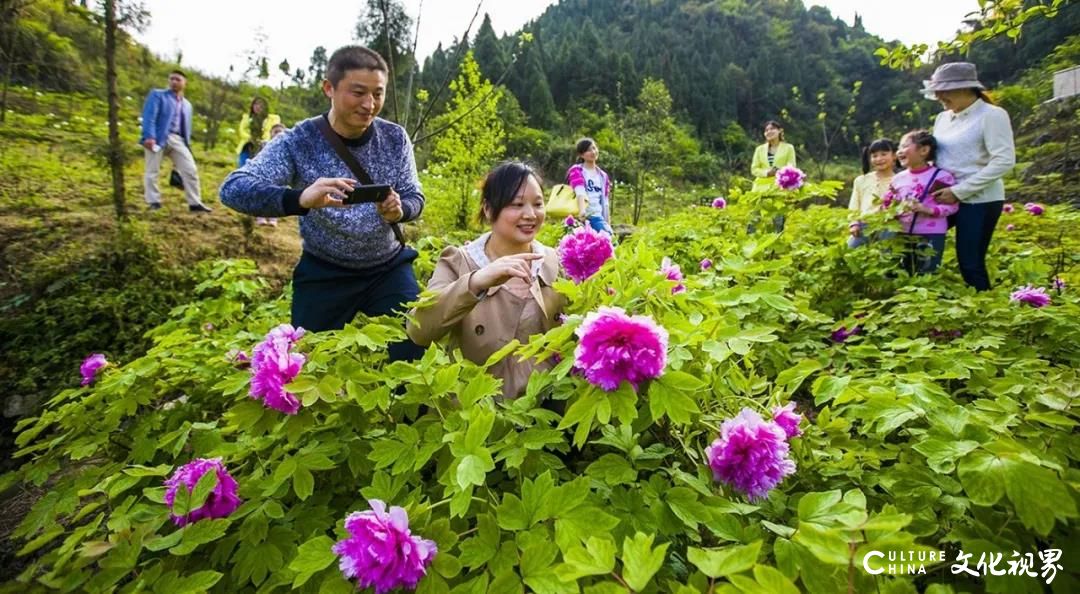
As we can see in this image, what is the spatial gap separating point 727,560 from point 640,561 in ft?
0.42

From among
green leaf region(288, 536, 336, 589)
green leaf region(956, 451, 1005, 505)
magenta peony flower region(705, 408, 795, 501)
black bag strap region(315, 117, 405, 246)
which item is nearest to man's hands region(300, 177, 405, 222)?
black bag strap region(315, 117, 405, 246)

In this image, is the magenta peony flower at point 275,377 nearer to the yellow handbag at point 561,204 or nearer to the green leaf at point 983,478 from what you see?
the green leaf at point 983,478

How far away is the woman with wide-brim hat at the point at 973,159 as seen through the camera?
A: 10.4ft

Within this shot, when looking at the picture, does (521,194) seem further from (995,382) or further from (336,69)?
(995,382)

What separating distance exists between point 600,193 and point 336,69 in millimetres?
4187

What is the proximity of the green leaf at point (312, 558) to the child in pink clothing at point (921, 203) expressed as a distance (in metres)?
3.73

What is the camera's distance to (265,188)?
82.1 inches

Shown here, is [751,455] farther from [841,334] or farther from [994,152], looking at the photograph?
[994,152]

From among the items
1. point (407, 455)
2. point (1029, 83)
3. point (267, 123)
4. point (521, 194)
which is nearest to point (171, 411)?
point (407, 455)


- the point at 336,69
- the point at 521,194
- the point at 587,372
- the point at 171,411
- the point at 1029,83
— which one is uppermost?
the point at 1029,83

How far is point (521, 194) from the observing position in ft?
6.36

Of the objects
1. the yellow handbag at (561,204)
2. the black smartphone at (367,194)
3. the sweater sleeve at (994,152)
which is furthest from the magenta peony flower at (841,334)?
the black smartphone at (367,194)

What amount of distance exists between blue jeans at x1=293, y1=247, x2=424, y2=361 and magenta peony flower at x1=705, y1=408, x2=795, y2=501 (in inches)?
59.0

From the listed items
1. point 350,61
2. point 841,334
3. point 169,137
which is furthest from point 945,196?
point 169,137
